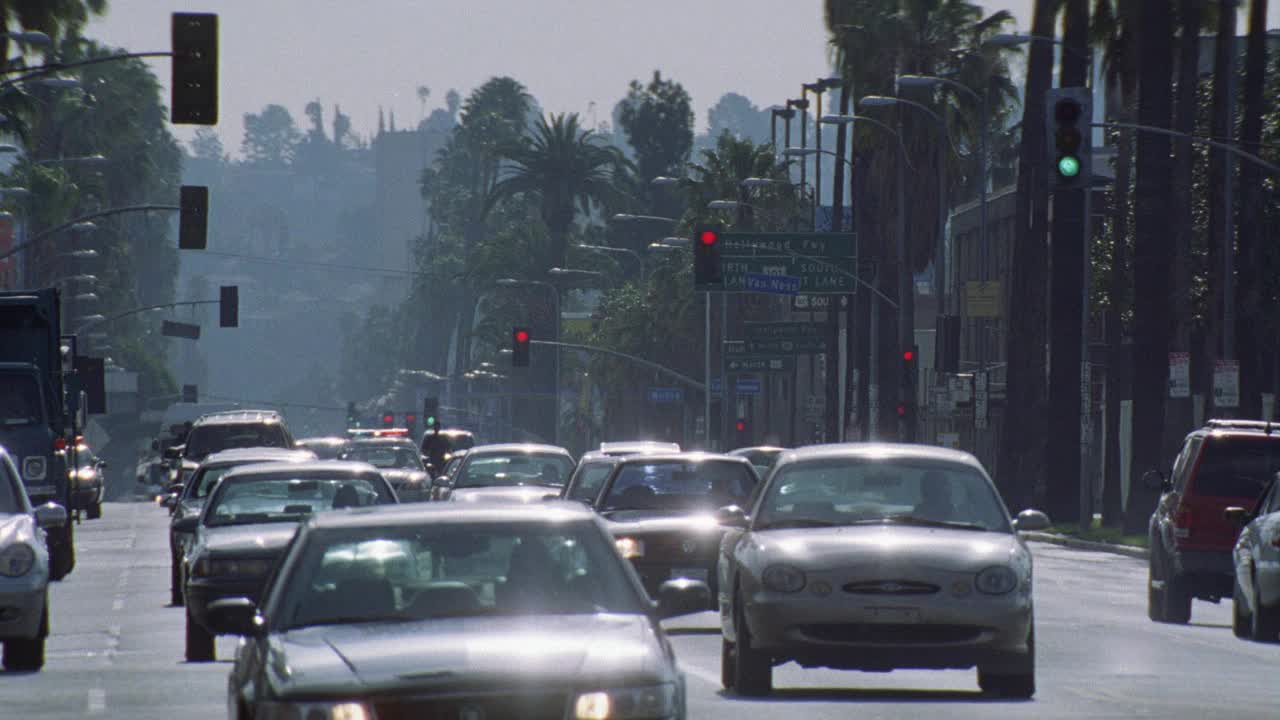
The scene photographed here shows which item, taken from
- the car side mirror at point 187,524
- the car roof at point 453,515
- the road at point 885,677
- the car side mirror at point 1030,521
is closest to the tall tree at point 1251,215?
the road at point 885,677

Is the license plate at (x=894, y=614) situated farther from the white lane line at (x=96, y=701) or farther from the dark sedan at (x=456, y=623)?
the white lane line at (x=96, y=701)

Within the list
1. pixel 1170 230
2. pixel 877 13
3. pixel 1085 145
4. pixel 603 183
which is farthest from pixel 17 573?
pixel 603 183

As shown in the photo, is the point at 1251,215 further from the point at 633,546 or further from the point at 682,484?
the point at 633,546

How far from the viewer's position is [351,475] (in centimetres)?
2123

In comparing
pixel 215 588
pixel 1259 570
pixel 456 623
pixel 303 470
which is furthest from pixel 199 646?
pixel 456 623

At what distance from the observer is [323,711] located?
876cm

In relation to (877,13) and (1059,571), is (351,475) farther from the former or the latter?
(877,13)

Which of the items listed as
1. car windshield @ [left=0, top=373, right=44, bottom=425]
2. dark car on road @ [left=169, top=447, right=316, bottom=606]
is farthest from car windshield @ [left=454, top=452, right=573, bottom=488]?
car windshield @ [left=0, top=373, right=44, bottom=425]

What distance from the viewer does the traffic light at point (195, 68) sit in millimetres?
27312

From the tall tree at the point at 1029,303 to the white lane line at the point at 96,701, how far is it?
34.6 meters

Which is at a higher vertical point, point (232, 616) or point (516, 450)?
point (232, 616)

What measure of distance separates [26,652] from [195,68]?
34.2ft

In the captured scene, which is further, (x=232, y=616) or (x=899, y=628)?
(x=899, y=628)

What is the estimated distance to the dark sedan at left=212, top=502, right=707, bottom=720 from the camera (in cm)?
879
